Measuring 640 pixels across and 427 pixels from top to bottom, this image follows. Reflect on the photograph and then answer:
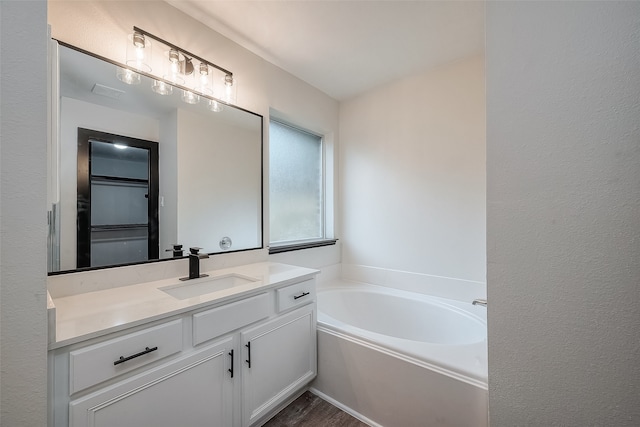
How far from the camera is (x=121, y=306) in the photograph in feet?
3.46

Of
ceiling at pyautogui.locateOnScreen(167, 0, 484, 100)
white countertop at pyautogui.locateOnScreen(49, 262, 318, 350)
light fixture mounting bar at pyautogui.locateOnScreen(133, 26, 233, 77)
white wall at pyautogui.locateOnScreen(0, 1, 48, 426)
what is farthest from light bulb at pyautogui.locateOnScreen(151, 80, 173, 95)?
white countertop at pyautogui.locateOnScreen(49, 262, 318, 350)

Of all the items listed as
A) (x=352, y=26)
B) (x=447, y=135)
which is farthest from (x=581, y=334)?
(x=352, y=26)

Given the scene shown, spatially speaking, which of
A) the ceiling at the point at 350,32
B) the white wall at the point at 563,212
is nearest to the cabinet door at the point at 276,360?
the white wall at the point at 563,212

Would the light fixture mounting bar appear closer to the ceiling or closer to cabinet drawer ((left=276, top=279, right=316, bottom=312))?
the ceiling

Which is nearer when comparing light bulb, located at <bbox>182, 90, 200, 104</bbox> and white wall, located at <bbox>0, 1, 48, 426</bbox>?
white wall, located at <bbox>0, 1, 48, 426</bbox>

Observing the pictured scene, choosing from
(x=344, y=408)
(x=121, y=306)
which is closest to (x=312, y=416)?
(x=344, y=408)

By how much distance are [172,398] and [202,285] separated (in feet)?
1.94

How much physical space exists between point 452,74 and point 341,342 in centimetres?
225

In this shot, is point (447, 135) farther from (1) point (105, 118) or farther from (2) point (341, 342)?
(1) point (105, 118)

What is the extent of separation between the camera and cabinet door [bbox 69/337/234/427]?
0.86 meters

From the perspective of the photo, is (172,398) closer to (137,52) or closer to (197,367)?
(197,367)

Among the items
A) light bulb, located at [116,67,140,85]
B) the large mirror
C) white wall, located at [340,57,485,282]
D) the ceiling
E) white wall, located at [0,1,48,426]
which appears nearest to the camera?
white wall, located at [0,1,48,426]

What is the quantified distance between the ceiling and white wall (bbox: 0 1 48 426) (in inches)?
48.2

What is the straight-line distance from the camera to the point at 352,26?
1.73m
